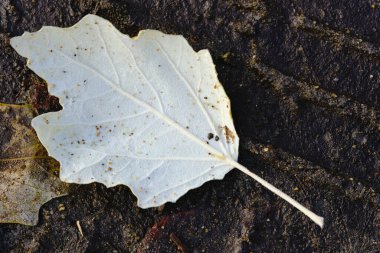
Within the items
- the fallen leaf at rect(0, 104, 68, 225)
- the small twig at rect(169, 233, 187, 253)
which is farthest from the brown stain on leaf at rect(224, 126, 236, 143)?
the fallen leaf at rect(0, 104, 68, 225)

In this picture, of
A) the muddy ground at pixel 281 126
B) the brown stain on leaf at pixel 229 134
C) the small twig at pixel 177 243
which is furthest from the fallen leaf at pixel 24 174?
the brown stain on leaf at pixel 229 134

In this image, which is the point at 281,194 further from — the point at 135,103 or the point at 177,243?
the point at 135,103

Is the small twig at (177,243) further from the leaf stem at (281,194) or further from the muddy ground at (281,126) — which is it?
the leaf stem at (281,194)

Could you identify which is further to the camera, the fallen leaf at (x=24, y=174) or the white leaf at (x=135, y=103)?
the fallen leaf at (x=24, y=174)

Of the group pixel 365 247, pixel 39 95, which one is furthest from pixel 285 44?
pixel 39 95

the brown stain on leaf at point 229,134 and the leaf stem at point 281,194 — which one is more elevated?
the brown stain on leaf at point 229,134

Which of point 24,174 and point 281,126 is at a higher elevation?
point 281,126

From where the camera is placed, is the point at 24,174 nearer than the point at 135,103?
No

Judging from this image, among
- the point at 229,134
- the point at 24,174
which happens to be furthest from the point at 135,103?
the point at 24,174
